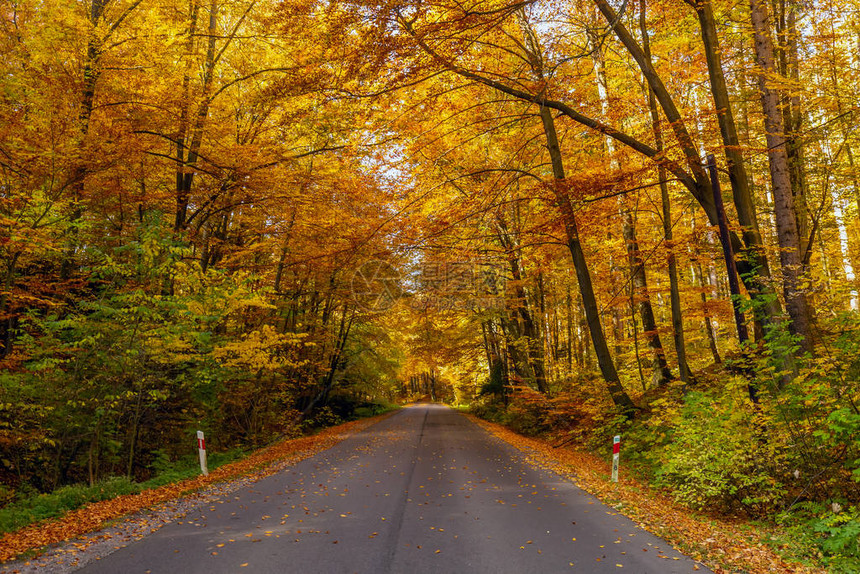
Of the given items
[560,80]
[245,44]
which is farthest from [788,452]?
[245,44]

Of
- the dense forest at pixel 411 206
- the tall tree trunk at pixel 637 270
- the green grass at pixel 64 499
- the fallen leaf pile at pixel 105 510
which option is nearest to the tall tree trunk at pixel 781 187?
the dense forest at pixel 411 206

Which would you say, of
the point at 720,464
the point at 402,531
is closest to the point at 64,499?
the point at 402,531

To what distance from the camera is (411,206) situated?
13.6 m

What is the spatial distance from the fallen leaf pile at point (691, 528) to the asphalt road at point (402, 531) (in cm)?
28

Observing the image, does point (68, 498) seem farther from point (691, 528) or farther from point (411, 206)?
point (411, 206)

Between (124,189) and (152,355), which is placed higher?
(124,189)

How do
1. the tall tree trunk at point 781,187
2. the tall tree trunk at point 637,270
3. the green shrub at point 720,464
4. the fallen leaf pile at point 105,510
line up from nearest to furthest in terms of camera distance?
1. the fallen leaf pile at point 105,510
2. the green shrub at point 720,464
3. the tall tree trunk at point 781,187
4. the tall tree trunk at point 637,270

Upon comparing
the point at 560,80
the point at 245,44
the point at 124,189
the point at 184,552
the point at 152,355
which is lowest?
the point at 184,552

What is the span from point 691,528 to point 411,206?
10025 millimetres

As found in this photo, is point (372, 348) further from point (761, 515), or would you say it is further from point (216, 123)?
point (761, 515)

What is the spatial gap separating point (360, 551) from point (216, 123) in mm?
13458

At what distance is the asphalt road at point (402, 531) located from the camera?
4645mm

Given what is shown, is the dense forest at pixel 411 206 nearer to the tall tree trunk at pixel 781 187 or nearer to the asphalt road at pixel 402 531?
the tall tree trunk at pixel 781 187

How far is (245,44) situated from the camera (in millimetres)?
16156
